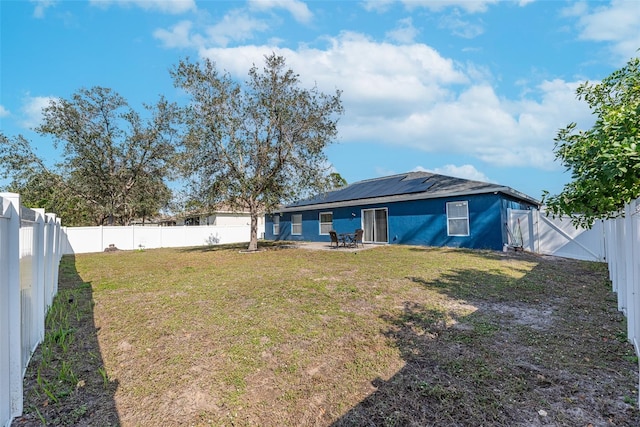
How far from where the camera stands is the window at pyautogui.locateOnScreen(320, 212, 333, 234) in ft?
65.1

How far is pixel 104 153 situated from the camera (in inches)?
856

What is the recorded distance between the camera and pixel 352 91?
48.5 ft

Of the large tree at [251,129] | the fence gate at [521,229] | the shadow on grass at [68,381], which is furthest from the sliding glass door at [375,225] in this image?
the shadow on grass at [68,381]

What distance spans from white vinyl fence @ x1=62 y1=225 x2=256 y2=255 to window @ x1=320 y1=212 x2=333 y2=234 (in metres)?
8.68

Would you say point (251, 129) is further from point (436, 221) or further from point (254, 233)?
point (436, 221)

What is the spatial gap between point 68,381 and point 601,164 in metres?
5.67

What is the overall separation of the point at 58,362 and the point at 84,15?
10239 millimetres

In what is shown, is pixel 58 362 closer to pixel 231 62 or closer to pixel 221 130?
pixel 221 130

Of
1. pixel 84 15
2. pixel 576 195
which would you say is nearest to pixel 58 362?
pixel 576 195

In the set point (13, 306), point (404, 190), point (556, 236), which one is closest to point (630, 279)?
point (13, 306)

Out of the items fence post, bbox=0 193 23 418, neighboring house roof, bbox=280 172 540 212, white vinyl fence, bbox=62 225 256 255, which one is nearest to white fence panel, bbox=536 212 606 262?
neighboring house roof, bbox=280 172 540 212

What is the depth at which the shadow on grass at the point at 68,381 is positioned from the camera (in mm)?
2475

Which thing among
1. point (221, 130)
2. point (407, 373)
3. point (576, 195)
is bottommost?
point (407, 373)

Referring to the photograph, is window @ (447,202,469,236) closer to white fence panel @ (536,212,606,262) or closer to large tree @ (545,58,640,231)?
white fence panel @ (536,212,606,262)
